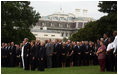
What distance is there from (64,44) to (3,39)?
23022 mm

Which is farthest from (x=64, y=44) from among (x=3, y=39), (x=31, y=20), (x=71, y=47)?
(x=31, y=20)

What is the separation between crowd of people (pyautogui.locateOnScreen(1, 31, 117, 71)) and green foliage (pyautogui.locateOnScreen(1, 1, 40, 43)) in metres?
19.3

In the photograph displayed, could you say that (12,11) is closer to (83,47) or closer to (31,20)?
(31,20)

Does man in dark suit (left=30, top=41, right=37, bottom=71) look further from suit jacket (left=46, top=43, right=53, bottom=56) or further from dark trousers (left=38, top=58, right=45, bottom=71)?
suit jacket (left=46, top=43, right=53, bottom=56)

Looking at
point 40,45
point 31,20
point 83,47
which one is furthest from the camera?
point 31,20

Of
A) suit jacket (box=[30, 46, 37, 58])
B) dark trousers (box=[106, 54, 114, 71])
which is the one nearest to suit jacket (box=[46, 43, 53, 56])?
suit jacket (box=[30, 46, 37, 58])

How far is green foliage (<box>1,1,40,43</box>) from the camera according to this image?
4662cm

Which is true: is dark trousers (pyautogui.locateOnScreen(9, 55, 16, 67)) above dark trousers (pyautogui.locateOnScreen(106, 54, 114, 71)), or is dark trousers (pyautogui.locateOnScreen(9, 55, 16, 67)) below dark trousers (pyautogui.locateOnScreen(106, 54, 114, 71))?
below

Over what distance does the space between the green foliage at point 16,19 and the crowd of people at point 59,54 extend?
19.3 metres

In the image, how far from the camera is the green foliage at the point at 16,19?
46.6 meters

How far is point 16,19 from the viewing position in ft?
160

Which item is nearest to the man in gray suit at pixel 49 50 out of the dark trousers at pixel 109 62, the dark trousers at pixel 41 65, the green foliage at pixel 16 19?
the dark trousers at pixel 41 65

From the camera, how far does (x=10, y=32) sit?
47.6 meters

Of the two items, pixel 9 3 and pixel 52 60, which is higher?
pixel 9 3
